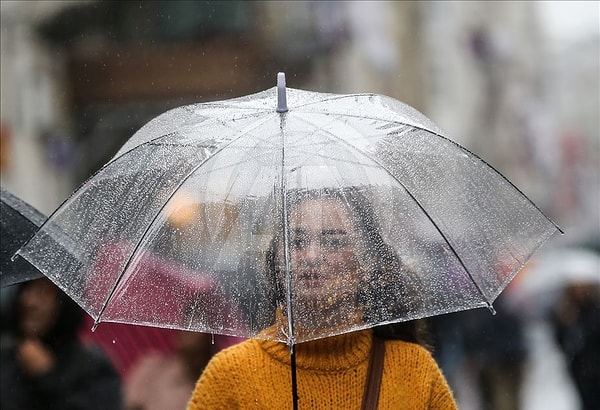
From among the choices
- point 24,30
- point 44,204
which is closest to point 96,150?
point 44,204

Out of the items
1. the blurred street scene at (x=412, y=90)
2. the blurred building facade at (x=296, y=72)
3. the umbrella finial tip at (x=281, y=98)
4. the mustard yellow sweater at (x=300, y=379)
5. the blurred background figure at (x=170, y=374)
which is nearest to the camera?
the umbrella finial tip at (x=281, y=98)

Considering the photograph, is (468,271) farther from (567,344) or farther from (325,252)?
(567,344)

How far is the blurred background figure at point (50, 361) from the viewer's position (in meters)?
4.90

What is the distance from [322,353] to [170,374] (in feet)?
7.45

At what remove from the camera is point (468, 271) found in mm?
2988

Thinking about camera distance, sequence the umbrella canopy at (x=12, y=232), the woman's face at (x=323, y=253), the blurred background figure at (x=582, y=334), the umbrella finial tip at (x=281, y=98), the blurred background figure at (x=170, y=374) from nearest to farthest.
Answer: the woman's face at (x=323, y=253) → the umbrella finial tip at (x=281, y=98) → the umbrella canopy at (x=12, y=232) → the blurred background figure at (x=170, y=374) → the blurred background figure at (x=582, y=334)

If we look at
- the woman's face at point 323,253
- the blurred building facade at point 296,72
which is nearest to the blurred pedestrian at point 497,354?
the blurred building facade at point 296,72

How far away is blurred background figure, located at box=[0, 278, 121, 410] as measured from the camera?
4.90 m

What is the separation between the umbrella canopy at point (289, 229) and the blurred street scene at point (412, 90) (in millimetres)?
2134

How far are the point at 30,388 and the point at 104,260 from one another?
2.22 metres

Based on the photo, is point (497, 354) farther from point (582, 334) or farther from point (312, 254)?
point (312, 254)

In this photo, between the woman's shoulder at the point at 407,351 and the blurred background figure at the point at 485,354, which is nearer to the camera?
the woman's shoulder at the point at 407,351

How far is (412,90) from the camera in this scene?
30.1 ft

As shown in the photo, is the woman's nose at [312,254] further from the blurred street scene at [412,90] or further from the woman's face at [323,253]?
the blurred street scene at [412,90]
